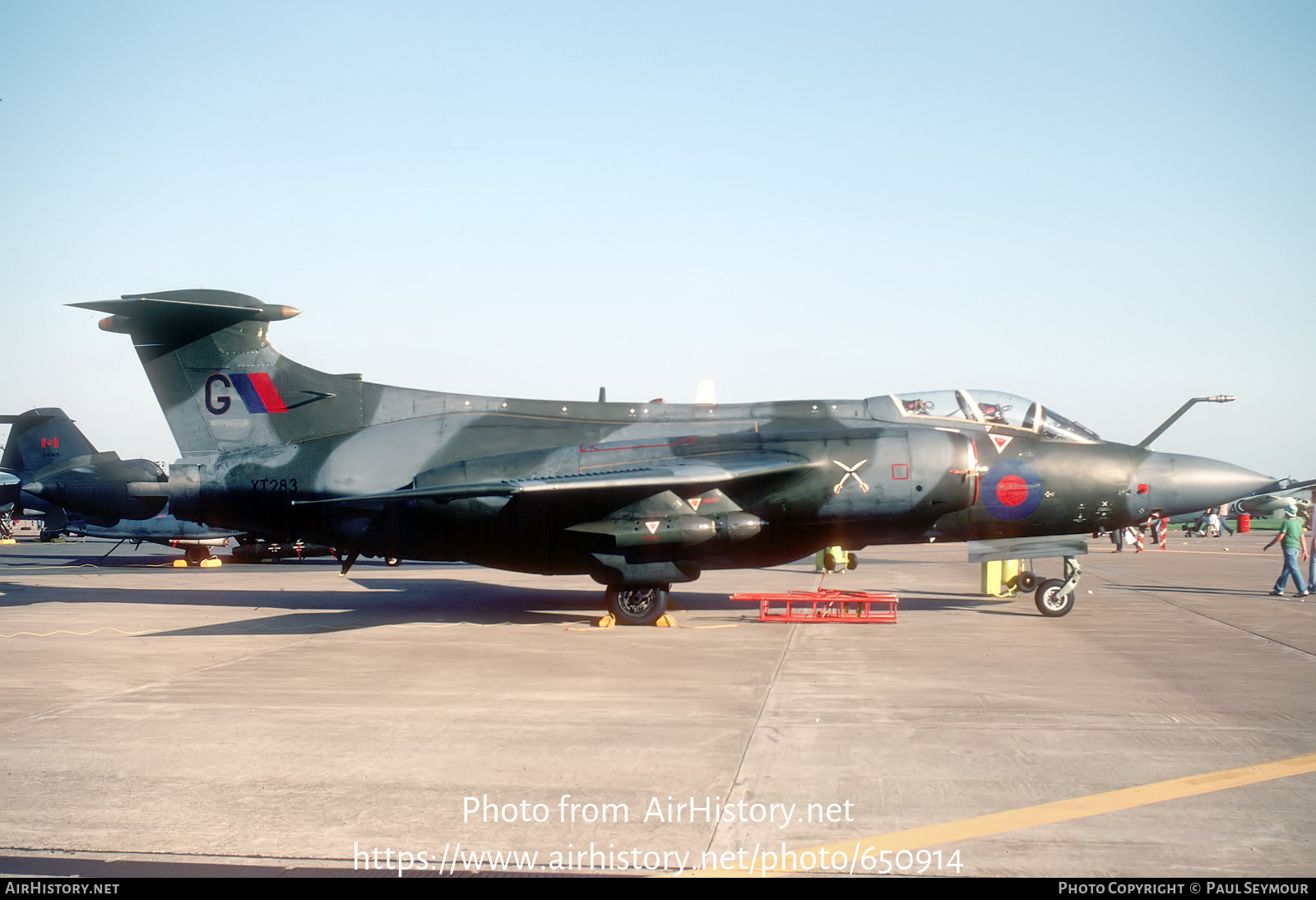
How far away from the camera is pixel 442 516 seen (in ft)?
45.0

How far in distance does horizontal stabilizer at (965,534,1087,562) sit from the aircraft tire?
57cm

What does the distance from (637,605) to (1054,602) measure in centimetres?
625

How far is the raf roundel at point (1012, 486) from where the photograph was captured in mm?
13727

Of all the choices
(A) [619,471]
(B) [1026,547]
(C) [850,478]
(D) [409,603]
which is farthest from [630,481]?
(D) [409,603]

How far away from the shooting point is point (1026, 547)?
14336 millimetres

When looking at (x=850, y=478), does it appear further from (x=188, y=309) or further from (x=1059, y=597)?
(x=188, y=309)

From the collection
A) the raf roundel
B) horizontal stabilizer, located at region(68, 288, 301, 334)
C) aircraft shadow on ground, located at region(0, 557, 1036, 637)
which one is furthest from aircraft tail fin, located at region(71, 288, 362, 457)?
the raf roundel

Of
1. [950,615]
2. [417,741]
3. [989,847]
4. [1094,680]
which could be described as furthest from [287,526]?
[989,847]

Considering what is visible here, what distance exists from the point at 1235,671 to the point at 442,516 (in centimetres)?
981

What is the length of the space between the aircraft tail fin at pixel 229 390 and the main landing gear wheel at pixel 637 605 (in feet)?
16.1

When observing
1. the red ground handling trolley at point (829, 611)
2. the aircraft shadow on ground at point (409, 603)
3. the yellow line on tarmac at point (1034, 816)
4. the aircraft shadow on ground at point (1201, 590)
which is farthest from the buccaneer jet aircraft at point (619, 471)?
the yellow line on tarmac at point (1034, 816)

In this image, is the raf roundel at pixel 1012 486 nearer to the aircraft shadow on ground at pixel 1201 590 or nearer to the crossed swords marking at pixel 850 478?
the crossed swords marking at pixel 850 478

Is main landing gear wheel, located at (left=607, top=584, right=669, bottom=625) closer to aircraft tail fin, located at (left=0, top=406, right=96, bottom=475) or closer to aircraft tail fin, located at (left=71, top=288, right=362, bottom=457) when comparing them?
aircraft tail fin, located at (left=71, top=288, right=362, bottom=457)

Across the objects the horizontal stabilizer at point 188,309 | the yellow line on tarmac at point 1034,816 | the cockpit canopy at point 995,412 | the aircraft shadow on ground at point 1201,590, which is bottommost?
the aircraft shadow on ground at point 1201,590
